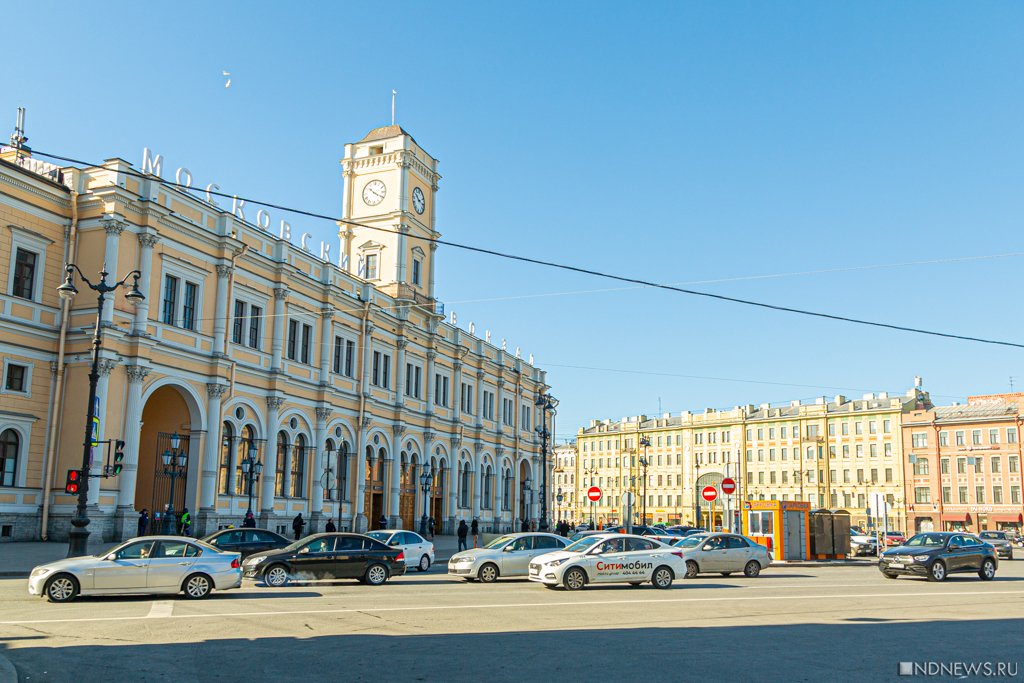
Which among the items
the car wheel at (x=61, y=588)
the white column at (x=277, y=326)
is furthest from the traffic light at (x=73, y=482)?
the white column at (x=277, y=326)

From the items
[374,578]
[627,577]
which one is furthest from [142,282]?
[627,577]

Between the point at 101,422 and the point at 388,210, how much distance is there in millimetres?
27286

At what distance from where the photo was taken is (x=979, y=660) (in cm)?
1088

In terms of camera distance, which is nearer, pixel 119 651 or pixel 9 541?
pixel 119 651

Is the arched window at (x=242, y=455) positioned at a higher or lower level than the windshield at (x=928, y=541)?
higher

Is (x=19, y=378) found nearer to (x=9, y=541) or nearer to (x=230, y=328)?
(x=9, y=541)

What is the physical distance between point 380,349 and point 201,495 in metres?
Answer: 17.2

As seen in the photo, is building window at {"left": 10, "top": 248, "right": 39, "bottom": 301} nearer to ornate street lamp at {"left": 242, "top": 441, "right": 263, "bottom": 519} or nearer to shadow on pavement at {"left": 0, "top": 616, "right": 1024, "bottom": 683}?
ornate street lamp at {"left": 242, "top": 441, "right": 263, "bottom": 519}

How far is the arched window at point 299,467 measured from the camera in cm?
4566

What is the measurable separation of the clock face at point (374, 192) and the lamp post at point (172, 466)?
78.7 feet

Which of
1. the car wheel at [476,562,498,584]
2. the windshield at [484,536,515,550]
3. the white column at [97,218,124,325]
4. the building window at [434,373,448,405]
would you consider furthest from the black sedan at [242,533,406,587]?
the building window at [434,373,448,405]

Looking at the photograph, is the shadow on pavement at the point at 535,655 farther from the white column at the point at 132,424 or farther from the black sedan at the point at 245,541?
the white column at the point at 132,424

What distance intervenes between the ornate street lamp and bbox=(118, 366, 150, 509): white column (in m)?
4.64

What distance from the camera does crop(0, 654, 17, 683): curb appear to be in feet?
29.3
